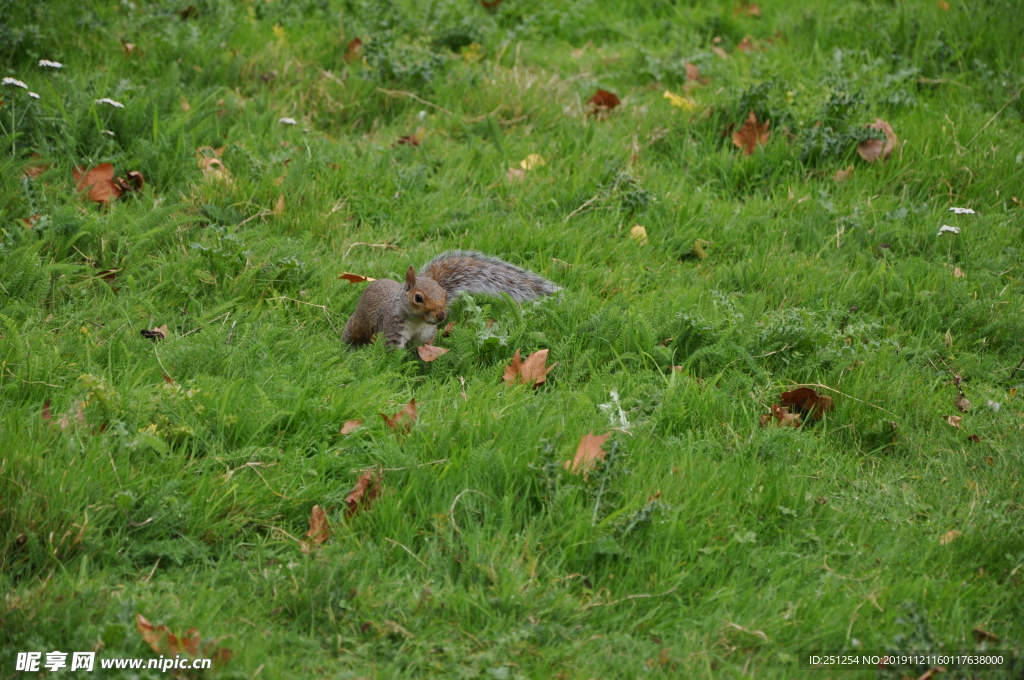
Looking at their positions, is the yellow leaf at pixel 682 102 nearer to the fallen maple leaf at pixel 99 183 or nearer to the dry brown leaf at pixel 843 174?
the dry brown leaf at pixel 843 174

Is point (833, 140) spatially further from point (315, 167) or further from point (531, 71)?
point (315, 167)

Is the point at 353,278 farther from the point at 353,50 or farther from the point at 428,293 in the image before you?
the point at 353,50

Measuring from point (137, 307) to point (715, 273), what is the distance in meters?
2.64

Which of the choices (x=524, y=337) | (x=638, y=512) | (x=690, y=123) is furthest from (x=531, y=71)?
(x=638, y=512)

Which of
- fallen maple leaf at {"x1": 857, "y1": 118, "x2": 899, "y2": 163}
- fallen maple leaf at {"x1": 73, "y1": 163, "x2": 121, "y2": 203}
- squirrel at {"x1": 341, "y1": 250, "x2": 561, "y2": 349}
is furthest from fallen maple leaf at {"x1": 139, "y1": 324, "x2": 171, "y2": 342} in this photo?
fallen maple leaf at {"x1": 857, "y1": 118, "x2": 899, "y2": 163}

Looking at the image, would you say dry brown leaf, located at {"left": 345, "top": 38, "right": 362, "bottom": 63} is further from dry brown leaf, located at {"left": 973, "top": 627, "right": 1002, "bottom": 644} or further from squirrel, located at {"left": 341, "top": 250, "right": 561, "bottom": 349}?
dry brown leaf, located at {"left": 973, "top": 627, "right": 1002, "bottom": 644}

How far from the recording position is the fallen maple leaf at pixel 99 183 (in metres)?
4.29

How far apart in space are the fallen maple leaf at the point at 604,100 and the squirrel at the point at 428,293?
205cm

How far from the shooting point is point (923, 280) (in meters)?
4.11

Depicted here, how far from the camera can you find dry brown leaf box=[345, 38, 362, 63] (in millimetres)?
5668

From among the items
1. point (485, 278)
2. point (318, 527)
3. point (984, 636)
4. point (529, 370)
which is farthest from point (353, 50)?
point (984, 636)

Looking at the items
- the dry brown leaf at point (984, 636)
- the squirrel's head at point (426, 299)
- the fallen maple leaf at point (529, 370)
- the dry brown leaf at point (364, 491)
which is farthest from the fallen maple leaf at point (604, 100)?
the dry brown leaf at point (984, 636)

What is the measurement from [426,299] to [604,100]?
2.60 m

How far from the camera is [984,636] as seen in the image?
93.4 inches
